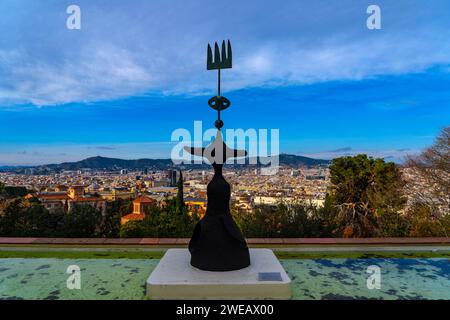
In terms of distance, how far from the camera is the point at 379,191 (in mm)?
9812

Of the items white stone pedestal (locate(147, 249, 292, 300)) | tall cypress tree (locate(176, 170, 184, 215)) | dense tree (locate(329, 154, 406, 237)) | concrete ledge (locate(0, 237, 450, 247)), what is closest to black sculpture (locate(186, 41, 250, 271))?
white stone pedestal (locate(147, 249, 292, 300))

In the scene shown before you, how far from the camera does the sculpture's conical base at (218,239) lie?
4262 millimetres

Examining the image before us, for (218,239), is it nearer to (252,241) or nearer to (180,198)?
(252,241)

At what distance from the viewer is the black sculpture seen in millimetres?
4270

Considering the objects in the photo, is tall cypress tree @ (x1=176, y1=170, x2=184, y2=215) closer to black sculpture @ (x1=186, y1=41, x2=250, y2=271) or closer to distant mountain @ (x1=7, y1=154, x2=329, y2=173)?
distant mountain @ (x1=7, y1=154, x2=329, y2=173)

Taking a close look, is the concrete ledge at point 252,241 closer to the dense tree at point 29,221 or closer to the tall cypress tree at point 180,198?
the dense tree at point 29,221

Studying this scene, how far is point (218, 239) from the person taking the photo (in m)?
4.27

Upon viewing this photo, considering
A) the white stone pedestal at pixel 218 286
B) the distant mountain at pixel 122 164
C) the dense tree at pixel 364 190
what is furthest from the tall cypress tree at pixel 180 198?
the dense tree at pixel 364 190

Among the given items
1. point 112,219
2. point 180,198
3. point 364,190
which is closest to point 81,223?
point 112,219

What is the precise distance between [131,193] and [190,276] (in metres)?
7.57

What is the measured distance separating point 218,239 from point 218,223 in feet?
0.71

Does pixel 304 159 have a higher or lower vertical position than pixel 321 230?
higher
